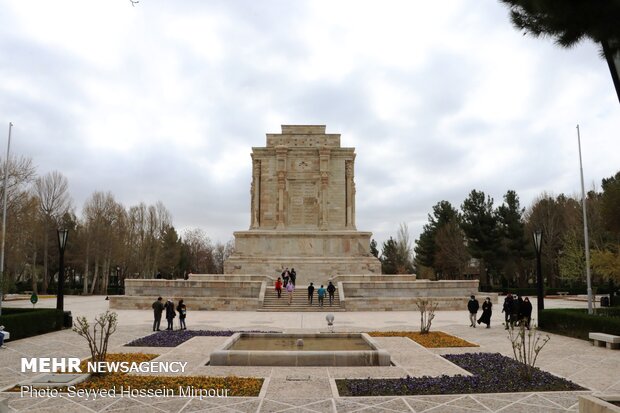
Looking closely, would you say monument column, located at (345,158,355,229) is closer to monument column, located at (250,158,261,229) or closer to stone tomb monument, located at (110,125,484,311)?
stone tomb monument, located at (110,125,484,311)

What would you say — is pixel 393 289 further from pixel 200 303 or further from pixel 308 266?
pixel 200 303

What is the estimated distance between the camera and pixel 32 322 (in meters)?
17.6

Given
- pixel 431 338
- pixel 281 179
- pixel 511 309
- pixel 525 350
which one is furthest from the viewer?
pixel 281 179

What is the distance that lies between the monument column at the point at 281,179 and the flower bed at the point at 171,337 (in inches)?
949

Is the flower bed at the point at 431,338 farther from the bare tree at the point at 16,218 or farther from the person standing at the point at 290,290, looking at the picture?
the bare tree at the point at 16,218

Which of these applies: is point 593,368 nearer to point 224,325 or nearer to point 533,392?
point 533,392

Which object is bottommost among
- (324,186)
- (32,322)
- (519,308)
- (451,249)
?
(32,322)

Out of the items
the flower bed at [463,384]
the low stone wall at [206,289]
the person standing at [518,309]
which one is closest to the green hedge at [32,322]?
the low stone wall at [206,289]

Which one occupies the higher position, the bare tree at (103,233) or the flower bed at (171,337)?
the bare tree at (103,233)

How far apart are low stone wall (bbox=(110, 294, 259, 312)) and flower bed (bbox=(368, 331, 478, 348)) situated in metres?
12.4

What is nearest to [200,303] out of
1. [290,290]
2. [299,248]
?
[290,290]

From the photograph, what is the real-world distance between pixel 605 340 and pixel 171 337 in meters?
13.2

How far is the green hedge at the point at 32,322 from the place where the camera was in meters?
16.5

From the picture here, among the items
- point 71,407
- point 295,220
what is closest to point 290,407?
point 71,407
